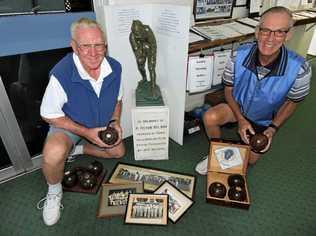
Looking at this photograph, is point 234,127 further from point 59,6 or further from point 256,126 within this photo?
point 59,6

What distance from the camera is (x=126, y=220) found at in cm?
131

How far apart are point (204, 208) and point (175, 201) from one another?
178 millimetres

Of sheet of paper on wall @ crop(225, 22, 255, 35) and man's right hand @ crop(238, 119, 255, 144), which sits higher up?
sheet of paper on wall @ crop(225, 22, 255, 35)

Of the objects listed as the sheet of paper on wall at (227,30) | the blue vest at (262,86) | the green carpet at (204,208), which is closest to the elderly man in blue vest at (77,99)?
the green carpet at (204,208)

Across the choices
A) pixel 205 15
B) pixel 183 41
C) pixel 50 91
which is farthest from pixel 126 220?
pixel 205 15

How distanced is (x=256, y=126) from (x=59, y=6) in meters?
1.41

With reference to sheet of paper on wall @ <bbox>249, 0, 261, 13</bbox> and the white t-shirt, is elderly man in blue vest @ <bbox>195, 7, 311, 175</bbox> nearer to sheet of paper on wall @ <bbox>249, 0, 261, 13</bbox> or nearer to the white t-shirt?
the white t-shirt

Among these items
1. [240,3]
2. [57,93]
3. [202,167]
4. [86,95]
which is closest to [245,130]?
[202,167]

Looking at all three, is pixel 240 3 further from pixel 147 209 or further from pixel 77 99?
pixel 147 209

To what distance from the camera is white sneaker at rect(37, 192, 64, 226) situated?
133 cm

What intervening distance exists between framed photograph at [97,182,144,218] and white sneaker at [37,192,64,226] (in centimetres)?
23

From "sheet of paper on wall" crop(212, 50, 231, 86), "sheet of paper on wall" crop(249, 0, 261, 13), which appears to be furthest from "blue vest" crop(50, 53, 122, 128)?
"sheet of paper on wall" crop(249, 0, 261, 13)

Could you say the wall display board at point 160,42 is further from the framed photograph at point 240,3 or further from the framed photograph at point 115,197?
the framed photograph at point 240,3

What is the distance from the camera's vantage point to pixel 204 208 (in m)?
1.44
